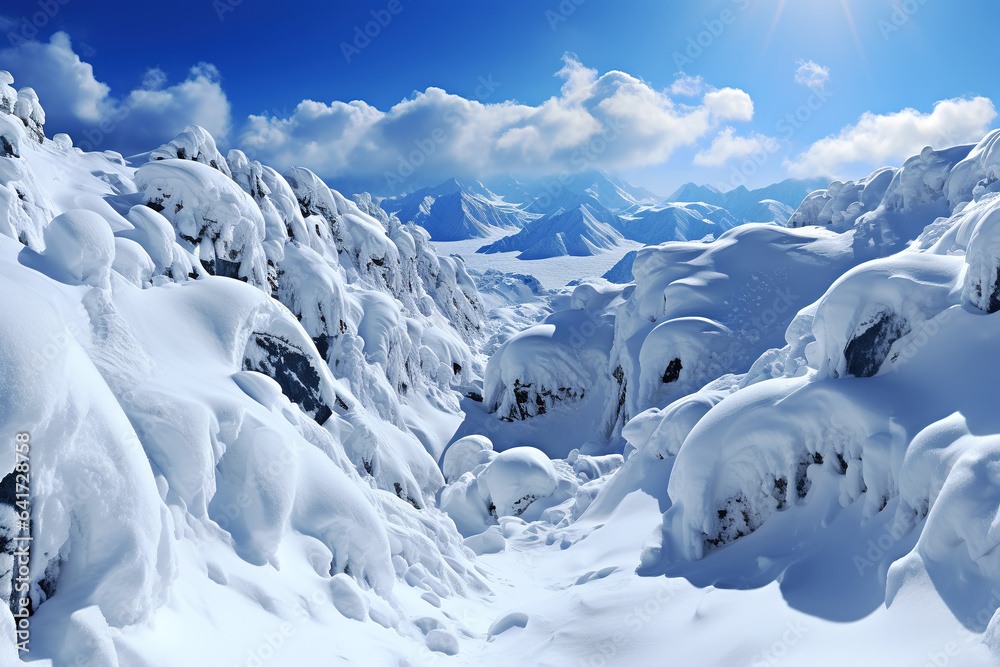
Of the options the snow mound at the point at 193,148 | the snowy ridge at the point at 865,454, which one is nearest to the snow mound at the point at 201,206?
the snow mound at the point at 193,148

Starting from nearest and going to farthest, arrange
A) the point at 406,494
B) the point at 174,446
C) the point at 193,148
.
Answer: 1. the point at 174,446
2. the point at 406,494
3. the point at 193,148

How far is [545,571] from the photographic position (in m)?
10.3

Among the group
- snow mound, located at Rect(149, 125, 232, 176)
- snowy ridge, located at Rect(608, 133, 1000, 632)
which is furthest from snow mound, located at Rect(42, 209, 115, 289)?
snow mound, located at Rect(149, 125, 232, 176)

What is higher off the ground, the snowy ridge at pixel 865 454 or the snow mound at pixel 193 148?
the snow mound at pixel 193 148

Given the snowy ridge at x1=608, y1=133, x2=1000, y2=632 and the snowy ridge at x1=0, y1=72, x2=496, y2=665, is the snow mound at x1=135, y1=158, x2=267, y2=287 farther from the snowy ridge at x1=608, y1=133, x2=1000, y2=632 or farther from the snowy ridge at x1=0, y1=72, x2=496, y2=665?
the snowy ridge at x1=608, y1=133, x2=1000, y2=632

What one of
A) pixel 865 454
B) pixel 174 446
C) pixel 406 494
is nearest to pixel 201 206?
pixel 406 494

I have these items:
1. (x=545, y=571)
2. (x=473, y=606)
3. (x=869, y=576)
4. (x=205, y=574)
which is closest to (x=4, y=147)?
(x=205, y=574)

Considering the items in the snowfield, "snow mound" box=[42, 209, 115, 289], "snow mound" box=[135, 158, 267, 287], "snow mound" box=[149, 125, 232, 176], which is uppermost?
"snow mound" box=[149, 125, 232, 176]

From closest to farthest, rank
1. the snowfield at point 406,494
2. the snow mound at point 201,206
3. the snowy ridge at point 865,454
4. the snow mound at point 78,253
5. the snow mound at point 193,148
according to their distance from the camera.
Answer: the snowfield at point 406,494
the snowy ridge at point 865,454
the snow mound at point 78,253
the snow mound at point 201,206
the snow mound at point 193,148

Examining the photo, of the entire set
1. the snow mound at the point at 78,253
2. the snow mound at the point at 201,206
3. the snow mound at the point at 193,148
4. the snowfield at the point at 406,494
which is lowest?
the snowfield at the point at 406,494

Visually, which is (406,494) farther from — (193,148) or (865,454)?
(193,148)

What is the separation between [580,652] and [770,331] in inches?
527

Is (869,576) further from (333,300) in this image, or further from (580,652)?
(333,300)

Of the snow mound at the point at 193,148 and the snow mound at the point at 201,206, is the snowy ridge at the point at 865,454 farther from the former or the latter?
the snow mound at the point at 193,148
